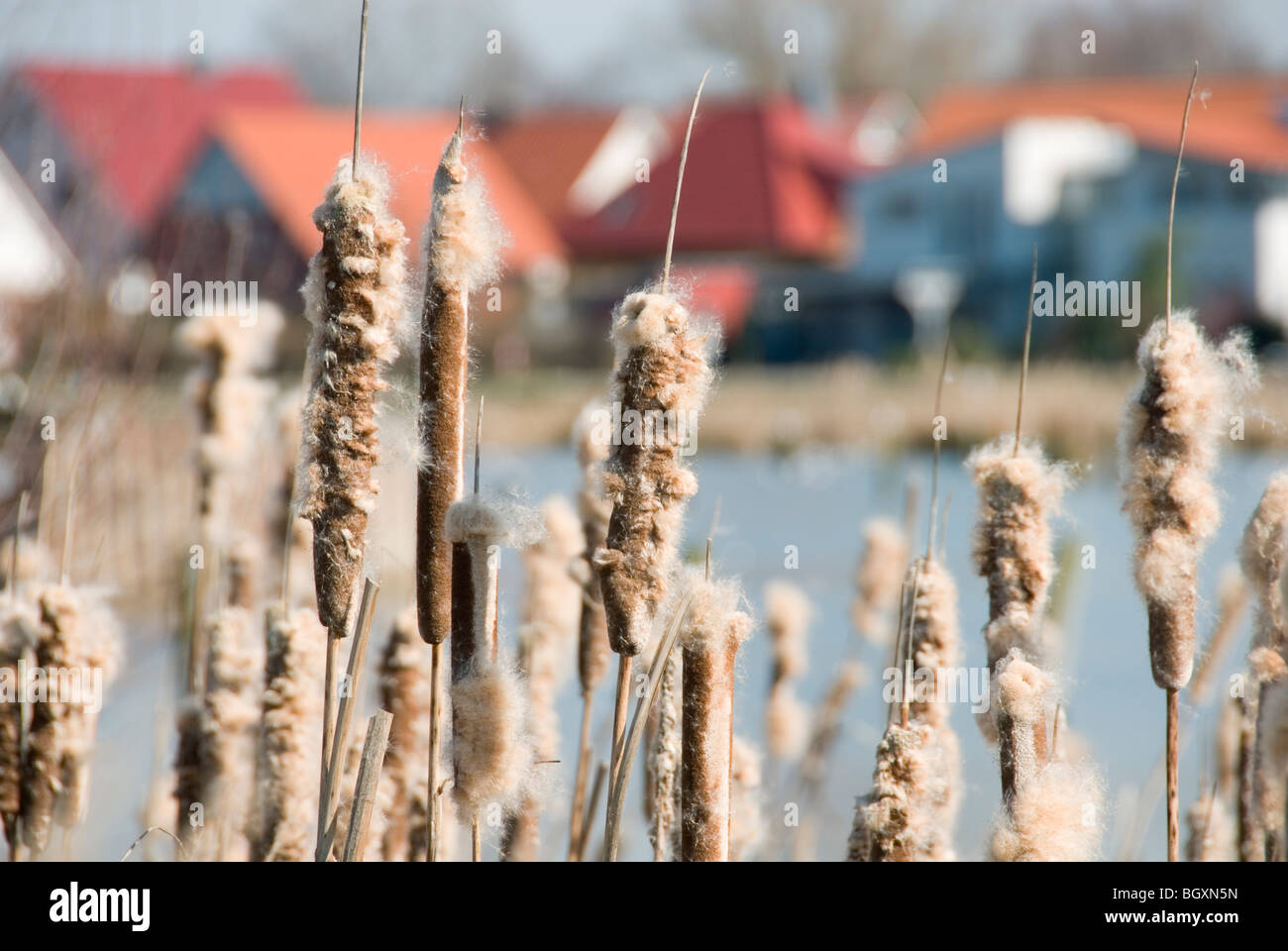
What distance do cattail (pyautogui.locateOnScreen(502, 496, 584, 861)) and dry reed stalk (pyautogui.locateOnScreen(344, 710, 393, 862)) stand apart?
46cm

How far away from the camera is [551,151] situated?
36.6 meters

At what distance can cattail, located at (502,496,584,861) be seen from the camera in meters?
1.91

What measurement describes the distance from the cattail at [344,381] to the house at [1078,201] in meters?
24.0

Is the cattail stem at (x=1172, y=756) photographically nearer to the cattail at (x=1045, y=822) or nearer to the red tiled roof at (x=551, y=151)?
the cattail at (x=1045, y=822)

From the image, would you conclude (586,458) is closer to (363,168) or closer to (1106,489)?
(363,168)

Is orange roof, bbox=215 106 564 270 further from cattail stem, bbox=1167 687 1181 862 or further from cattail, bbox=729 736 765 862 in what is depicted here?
cattail stem, bbox=1167 687 1181 862

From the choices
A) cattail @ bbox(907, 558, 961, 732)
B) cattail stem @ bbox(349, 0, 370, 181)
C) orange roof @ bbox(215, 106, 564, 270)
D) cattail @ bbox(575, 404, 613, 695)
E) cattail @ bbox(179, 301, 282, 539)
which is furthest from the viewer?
orange roof @ bbox(215, 106, 564, 270)

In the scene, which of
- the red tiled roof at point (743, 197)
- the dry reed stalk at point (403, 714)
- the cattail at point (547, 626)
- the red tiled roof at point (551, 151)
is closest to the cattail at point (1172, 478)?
the cattail at point (547, 626)

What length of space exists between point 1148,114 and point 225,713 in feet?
101

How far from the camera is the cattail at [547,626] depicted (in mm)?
1914

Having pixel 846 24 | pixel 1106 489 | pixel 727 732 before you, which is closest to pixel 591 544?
pixel 727 732

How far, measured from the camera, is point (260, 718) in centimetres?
179

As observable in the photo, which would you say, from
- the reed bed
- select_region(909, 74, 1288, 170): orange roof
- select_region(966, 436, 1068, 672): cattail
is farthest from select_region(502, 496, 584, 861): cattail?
select_region(909, 74, 1288, 170): orange roof
